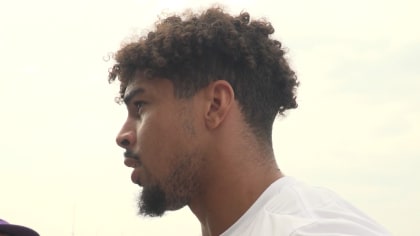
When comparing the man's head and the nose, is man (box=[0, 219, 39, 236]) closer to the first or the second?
the man's head

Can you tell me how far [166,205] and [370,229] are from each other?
0.96 m

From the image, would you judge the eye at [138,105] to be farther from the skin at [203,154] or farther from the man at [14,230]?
the man at [14,230]

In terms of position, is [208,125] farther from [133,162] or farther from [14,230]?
[14,230]

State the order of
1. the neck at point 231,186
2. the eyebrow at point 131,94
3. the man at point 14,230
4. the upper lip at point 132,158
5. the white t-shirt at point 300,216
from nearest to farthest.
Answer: the white t-shirt at point 300,216 → the neck at point 231,186 → the upper lip at point 132,158 → the eyebrow at point 131,94 → the man at point 14,230

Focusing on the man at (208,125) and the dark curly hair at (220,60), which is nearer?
the man at (208,125)

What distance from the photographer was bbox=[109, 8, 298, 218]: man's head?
2.96 meters

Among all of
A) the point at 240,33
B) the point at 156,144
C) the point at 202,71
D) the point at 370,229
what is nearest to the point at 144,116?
the point at 156,144

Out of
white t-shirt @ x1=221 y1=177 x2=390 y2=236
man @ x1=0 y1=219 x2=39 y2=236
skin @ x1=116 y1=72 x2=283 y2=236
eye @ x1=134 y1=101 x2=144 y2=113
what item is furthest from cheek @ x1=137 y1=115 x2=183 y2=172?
man @ x1=0 y1=219 x2=39 y2=236

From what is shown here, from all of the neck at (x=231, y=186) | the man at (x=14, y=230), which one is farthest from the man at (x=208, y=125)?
the man at (x=14, y=230)

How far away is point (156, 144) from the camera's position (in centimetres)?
297

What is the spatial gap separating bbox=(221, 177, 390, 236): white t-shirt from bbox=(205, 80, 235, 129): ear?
0.40 m

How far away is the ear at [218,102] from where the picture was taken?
9.82ft

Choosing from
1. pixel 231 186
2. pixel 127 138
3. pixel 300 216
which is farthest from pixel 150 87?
pixel 300 216

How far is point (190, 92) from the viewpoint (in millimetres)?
3066
